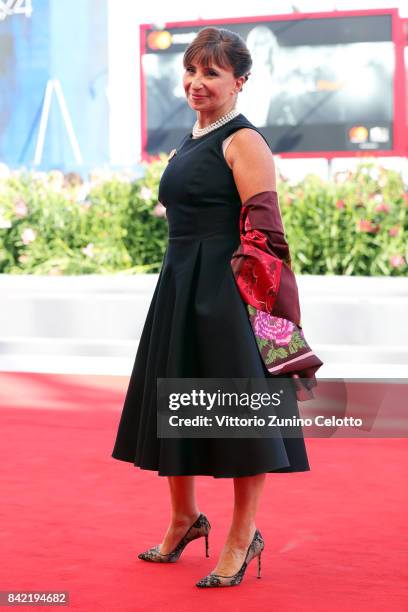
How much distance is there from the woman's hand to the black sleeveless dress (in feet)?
0.15

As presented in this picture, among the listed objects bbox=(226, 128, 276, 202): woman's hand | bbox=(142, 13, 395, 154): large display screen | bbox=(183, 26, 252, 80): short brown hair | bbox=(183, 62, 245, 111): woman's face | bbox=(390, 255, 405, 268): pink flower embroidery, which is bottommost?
bbox=(390, 255, 405, 268): pink flower embroidery

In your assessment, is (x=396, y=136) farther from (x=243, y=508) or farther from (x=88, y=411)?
(x=243, y=508)

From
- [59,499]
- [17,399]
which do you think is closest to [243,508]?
[59,499]

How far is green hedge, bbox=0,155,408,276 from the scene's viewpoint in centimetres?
962

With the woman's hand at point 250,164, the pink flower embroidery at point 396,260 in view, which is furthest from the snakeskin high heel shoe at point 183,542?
the pink flower embroidery at point 396,260

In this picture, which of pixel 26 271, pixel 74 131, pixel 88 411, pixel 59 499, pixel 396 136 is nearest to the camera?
pixel 59 499

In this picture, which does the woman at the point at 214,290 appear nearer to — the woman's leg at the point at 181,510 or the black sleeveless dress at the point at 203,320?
the black sleeveless dress at the point at 203,320

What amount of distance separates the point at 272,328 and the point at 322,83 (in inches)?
373

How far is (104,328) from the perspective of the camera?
8.45 m

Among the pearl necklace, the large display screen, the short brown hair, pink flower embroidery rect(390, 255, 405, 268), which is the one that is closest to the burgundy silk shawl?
the pearl necklace

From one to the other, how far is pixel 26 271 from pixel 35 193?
31.8 inches

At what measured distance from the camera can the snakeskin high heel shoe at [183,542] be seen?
13.5 feet

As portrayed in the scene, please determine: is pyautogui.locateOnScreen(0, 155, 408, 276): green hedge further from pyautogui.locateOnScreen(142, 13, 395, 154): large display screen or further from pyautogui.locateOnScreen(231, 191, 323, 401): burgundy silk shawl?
pyautogui.locateOnScreen(231, 191, 323, 401): burgundy silk shawl

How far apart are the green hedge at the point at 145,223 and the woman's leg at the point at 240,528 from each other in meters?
5.78
